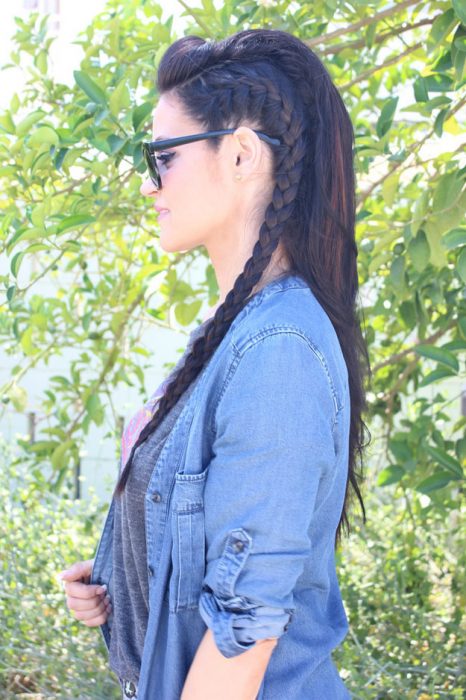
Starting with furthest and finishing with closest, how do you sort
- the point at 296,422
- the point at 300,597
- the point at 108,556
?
the point at 108,556 < the point at 300,597 < the point at 296,422

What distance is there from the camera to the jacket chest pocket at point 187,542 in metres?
1.25

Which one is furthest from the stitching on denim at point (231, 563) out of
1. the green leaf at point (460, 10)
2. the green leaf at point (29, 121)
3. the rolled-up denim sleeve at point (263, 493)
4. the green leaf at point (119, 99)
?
the green leaf at point (29, 121)

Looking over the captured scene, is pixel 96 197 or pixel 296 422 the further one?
pixel 96 197

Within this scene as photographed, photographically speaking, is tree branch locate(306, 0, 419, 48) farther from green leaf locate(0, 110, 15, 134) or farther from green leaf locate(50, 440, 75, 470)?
green leaf locate(50, 440, 75, 470)

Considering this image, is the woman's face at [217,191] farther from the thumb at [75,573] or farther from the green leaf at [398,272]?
the green leaf at [398,272]

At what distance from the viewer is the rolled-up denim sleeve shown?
1163 millimetres

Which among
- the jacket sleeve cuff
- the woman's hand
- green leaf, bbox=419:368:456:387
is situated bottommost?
the woman's hand

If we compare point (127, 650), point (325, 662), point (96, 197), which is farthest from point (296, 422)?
point (96, 197)

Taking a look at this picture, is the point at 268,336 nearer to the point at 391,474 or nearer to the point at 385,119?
the point at 385,119

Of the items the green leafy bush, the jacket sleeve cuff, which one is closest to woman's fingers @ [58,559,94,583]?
the jacket sleeve cuff

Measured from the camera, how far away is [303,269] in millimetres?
1382

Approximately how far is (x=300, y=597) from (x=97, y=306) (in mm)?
2215

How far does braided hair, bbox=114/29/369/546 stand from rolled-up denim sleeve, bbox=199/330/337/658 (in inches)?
7.7

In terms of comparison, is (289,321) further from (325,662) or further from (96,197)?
(96,197)
